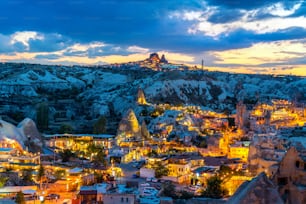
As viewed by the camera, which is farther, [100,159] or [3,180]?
[100,159]

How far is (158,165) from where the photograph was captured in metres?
26.2

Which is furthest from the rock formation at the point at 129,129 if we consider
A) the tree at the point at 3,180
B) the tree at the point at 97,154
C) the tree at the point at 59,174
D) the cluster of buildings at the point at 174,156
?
the tree at the point at 3,180

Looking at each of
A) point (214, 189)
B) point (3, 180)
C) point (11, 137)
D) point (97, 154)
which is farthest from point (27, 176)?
point (11, 137)

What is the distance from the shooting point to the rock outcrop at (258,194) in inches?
215

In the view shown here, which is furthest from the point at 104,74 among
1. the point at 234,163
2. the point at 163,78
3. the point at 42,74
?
the point at 234,163

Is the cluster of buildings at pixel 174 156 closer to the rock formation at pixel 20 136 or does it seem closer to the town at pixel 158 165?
the town at pixel 158 165

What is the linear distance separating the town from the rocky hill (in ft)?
38.7

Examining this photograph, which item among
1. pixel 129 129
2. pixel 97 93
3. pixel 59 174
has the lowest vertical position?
pixel 59 174

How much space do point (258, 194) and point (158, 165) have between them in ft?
68.6

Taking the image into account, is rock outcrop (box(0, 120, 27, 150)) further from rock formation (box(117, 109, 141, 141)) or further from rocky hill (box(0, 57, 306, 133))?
rocky hill (box(0, 57, 306, 133))

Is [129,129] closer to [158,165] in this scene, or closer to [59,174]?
[158,165]

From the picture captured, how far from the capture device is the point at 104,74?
10831 centimetres

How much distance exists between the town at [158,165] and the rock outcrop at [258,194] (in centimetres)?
1

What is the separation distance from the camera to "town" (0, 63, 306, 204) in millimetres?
7355
